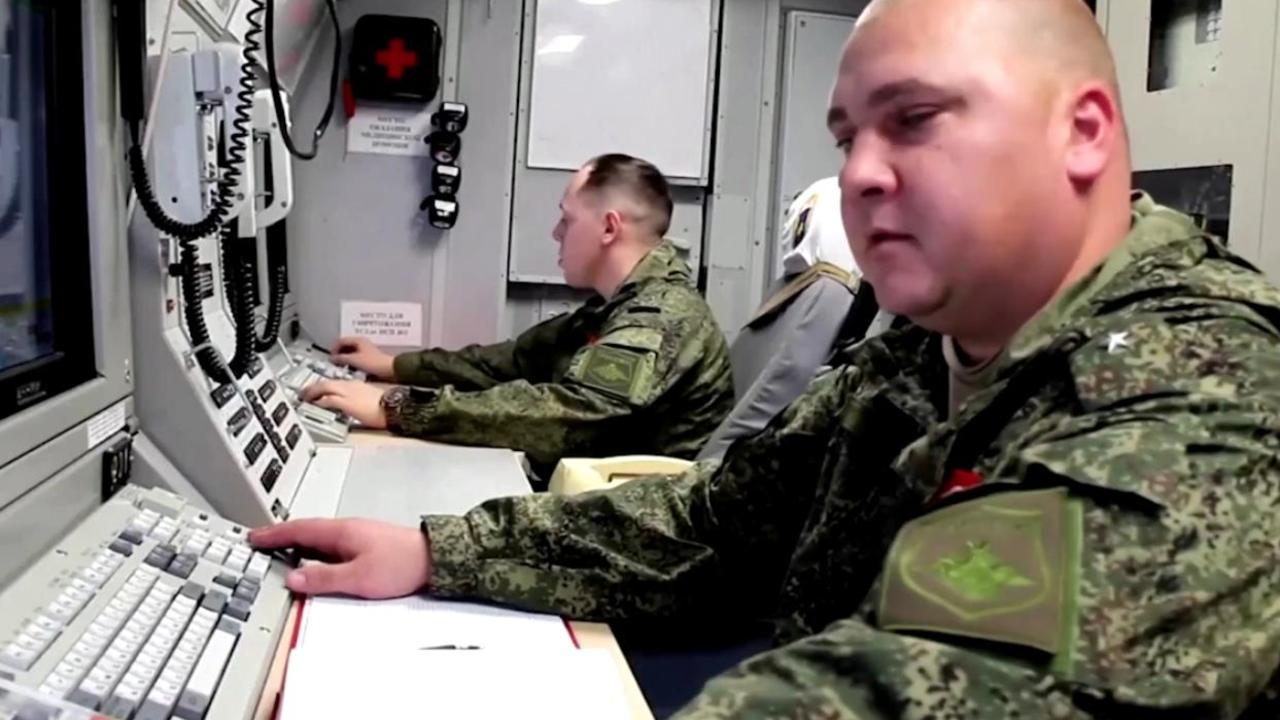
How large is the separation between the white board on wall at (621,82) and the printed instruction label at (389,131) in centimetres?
32

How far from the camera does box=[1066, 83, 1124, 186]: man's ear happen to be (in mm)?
864

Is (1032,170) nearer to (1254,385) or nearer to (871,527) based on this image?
(1254,385)

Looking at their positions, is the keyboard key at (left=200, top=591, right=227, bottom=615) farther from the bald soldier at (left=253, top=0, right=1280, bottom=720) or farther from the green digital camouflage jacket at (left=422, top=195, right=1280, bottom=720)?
the green digital camouflage jacket at (left=422, top=195, right=1280, bottom=720)

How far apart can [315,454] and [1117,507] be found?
5.18 feet

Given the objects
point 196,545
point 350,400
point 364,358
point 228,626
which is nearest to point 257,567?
point 196,545

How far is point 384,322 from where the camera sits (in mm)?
3219

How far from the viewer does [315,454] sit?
198 cm

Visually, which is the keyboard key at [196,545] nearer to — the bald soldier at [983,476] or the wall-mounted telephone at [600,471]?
the bald soldier at [983,476]

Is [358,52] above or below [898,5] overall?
above

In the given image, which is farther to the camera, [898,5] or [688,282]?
[688,282]

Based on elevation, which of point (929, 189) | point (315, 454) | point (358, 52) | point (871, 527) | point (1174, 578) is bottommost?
point (315, 454)

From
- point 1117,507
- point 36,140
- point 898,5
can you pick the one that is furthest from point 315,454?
point 1117,507

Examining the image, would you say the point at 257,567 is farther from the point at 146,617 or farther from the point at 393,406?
the point at 393,406

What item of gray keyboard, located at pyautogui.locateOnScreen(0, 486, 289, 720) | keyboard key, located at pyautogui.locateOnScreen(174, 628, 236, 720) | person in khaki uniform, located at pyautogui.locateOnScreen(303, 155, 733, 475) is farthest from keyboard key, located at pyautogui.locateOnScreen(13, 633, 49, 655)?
person in khaki uniform, located at pyautogui.locateOnScreen(303, 155, 733, 475)
